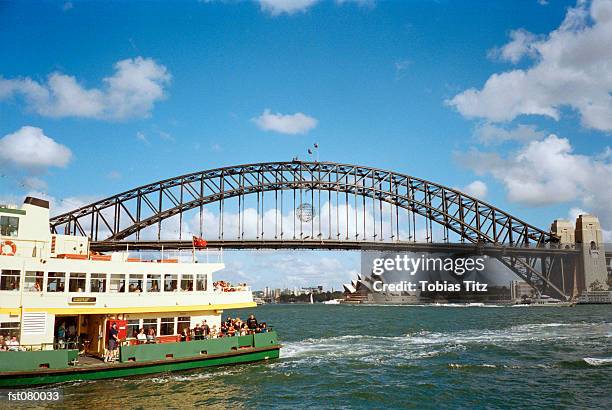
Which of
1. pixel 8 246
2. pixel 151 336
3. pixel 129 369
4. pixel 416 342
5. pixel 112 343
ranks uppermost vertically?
pixel 8 246

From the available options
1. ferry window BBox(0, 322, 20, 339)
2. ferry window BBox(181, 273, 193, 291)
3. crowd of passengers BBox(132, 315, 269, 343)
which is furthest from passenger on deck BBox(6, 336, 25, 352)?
ferry window BBox(181, 273, 193, 291)

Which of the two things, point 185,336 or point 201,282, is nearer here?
point 185,336

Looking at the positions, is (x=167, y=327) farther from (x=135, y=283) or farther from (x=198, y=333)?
(x=135, y=283)

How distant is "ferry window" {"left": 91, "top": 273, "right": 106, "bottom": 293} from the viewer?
24766 mm

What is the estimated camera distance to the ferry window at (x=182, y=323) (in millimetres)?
27047

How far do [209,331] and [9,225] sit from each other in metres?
9.84

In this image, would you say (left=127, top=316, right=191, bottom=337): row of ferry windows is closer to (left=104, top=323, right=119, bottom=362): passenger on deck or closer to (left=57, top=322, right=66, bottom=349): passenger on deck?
(left=104, top=323, right=119, bottom=362): passenger on deck

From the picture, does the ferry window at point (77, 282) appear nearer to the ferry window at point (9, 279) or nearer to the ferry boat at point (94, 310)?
the ferry boat at point (94, 310)

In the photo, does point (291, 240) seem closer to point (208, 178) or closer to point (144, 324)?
point (208, 178)

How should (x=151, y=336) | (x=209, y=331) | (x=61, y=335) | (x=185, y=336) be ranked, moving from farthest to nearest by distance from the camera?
(x=209, y=331) → (x=185, y=336) → (x=151, y=336) → (x=61, y=335)

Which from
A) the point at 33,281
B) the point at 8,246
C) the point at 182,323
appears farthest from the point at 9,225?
the point at 182,323

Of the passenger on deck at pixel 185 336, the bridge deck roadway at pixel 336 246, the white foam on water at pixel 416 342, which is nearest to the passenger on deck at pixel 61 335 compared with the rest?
the passenger on deck at pixel 185 336

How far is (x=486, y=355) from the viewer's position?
31.4 meters

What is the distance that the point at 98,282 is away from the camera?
24.9 meters
